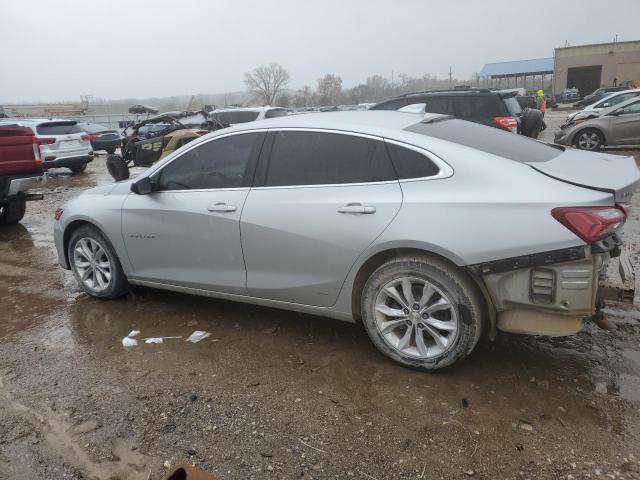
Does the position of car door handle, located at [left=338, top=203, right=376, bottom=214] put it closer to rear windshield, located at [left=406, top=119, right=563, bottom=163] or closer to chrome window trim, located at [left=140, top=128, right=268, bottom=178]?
rear windshield, located at [left=406, top=119, right=563, bottom=163]

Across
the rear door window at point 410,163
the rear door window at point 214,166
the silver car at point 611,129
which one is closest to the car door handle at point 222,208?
the rear door window at point 214,166

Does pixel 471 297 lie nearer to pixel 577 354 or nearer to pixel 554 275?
pixel 554 275

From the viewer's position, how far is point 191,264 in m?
4.03

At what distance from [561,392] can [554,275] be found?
74 centimetres

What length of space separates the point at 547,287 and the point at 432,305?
652mm

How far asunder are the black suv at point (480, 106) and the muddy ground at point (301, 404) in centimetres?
608

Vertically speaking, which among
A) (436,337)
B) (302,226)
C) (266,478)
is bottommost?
(266,478)

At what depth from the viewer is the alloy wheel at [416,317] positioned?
10.1 feet

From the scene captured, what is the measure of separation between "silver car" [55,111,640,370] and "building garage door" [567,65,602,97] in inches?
2566

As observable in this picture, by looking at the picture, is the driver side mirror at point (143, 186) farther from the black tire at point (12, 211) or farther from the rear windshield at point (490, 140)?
the black tire at point (12, 211)

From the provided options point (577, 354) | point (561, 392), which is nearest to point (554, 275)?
point (561, 392)

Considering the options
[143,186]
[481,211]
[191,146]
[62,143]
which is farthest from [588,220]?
[62,143]

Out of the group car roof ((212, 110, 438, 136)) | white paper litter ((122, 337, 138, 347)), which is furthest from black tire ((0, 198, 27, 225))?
car roof ((212, 110, 438, 136))

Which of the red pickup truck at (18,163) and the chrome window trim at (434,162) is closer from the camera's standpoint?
the chrome window trim at (434,162)
